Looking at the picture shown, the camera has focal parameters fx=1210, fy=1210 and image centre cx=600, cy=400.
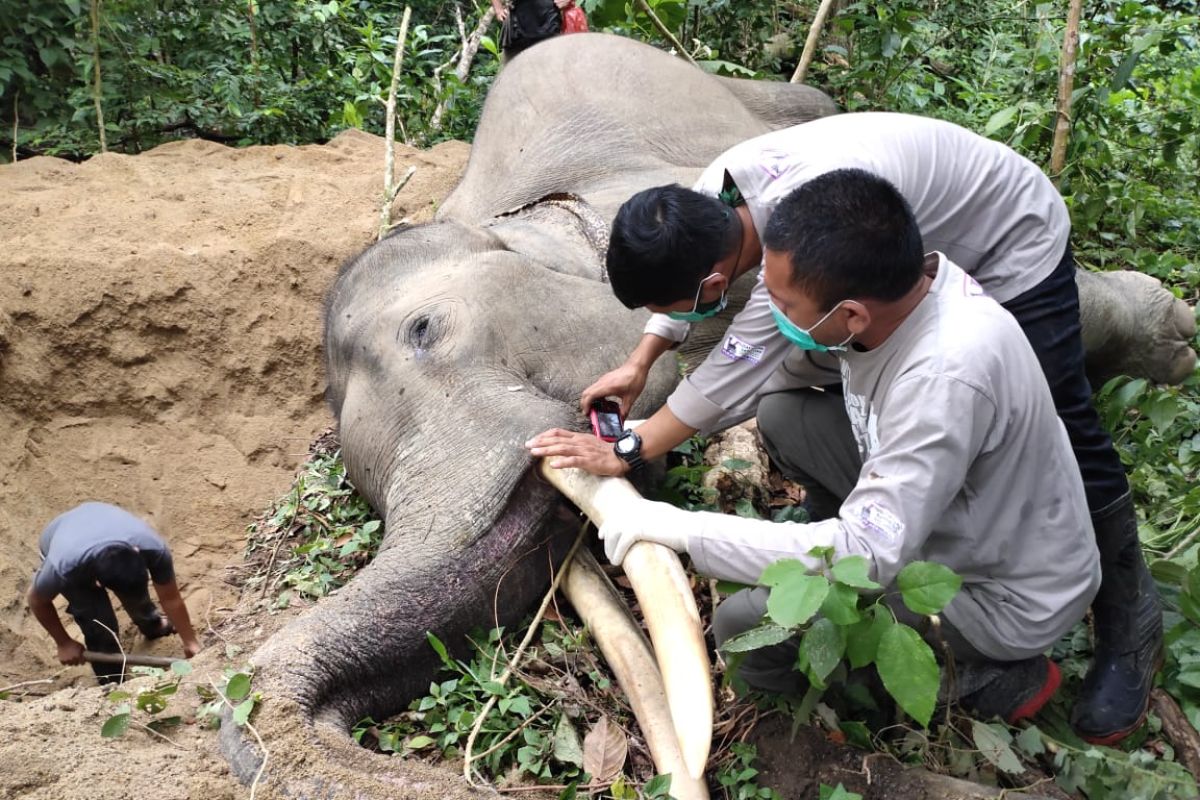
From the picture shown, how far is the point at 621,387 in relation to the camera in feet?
11.1

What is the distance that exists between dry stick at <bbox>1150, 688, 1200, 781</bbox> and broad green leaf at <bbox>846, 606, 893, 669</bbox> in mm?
1085

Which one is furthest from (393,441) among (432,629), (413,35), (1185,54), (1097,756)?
(1185,54)

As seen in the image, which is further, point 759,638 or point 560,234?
point 560,234

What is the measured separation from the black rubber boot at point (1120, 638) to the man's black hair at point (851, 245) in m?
1.01

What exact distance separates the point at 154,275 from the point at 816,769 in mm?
3756

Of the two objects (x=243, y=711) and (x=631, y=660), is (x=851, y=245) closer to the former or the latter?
(x=631, y=660)

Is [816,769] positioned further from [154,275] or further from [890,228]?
[154,275]

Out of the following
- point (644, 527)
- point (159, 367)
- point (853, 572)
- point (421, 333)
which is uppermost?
point (853, 572)

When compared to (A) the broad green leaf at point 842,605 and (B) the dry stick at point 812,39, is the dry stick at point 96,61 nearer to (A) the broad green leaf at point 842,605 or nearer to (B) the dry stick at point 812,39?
(B) the dry stick at point 812,39

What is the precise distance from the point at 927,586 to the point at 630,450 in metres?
0.99

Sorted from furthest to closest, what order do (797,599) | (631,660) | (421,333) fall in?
1. (421,333)
2. (631,660)
3. (797,599)

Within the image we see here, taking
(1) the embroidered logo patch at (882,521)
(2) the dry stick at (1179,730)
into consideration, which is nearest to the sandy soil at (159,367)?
(1) the embroidered logo patch at (882,521)

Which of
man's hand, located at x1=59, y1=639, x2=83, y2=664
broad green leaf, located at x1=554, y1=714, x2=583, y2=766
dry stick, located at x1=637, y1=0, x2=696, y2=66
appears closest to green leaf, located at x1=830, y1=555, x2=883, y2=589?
broad green leaf, located at x1=554, y1=714, x2=583, y2=766

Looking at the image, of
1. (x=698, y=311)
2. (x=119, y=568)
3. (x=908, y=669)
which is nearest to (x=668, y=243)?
(x=698, y=311)
